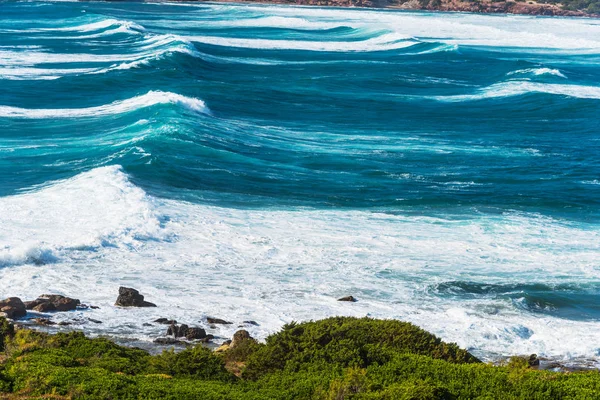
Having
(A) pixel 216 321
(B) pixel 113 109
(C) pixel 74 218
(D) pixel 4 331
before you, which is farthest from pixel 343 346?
(B) pixel 113 109

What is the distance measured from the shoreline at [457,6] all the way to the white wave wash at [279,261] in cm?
11714

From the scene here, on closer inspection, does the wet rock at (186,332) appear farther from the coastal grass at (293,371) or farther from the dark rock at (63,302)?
the dark rock at (63,302)

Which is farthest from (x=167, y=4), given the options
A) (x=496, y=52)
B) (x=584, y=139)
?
(x=584, y=139)

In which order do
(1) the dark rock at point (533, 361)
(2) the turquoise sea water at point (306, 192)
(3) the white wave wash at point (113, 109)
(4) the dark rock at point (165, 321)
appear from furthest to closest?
(3) the white wave wash at point (113, 109) → (2) the turquoise sea water at point (306, 192) → (4) the dark rock at point (165, 321) → (1) the dark rock at point (533, 361)

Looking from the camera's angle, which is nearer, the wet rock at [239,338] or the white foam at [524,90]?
the wet rock at [239,338]

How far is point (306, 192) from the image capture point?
29016 mm

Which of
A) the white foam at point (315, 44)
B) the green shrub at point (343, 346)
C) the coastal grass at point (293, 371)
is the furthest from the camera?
the white foam at point (315, 44)

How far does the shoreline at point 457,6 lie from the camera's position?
A: 462 feet

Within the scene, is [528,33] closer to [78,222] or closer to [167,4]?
[167,4]

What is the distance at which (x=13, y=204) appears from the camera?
25922 millimetres

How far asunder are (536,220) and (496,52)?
2114 inches

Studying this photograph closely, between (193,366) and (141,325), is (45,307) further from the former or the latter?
(193,366)

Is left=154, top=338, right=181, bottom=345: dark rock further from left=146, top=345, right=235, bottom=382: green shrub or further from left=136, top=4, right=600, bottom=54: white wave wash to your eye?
left=136, top=4, right=600, bottom=54: white wave wash

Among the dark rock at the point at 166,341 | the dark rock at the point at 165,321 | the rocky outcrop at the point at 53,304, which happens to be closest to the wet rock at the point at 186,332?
the dark rock at the point at 166,341
